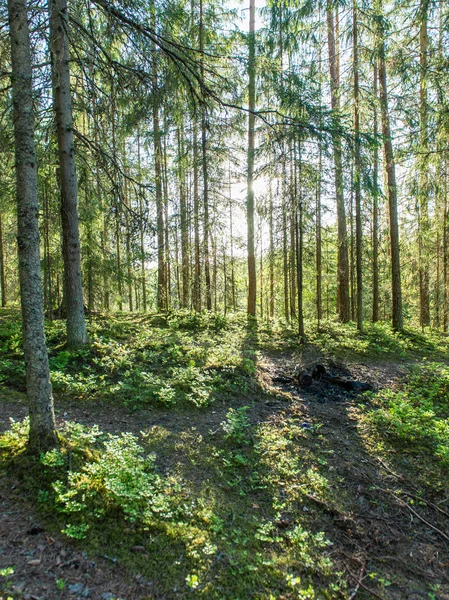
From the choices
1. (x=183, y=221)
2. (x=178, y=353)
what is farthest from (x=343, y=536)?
(x=183, y=221)

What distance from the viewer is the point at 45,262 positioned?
9.62 m

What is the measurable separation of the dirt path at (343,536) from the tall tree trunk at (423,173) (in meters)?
7.03

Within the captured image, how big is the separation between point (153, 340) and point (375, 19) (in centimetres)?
1098

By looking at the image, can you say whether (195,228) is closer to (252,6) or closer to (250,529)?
(252,6)

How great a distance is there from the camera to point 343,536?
3139 millimetres

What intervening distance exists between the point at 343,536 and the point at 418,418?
110 inches

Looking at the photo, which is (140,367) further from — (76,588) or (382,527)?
(382,527)

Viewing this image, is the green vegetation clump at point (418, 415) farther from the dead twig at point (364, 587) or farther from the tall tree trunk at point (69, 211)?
the tall tree trunk at point (69, 211)

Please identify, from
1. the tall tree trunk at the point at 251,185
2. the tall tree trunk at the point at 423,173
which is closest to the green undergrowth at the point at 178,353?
the tall tree trunk at the point at 251,185

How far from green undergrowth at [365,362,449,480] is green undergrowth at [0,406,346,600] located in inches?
57.4

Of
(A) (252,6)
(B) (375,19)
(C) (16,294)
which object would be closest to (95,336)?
(B) (375,19)

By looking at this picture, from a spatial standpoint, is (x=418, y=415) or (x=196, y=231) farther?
(x=196, y=231)

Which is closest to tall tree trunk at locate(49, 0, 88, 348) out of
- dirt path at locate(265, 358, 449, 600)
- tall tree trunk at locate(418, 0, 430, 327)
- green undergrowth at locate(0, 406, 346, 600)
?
green undergrowth at locate(0, 406, 346, 600)

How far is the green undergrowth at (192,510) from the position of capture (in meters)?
2.59
